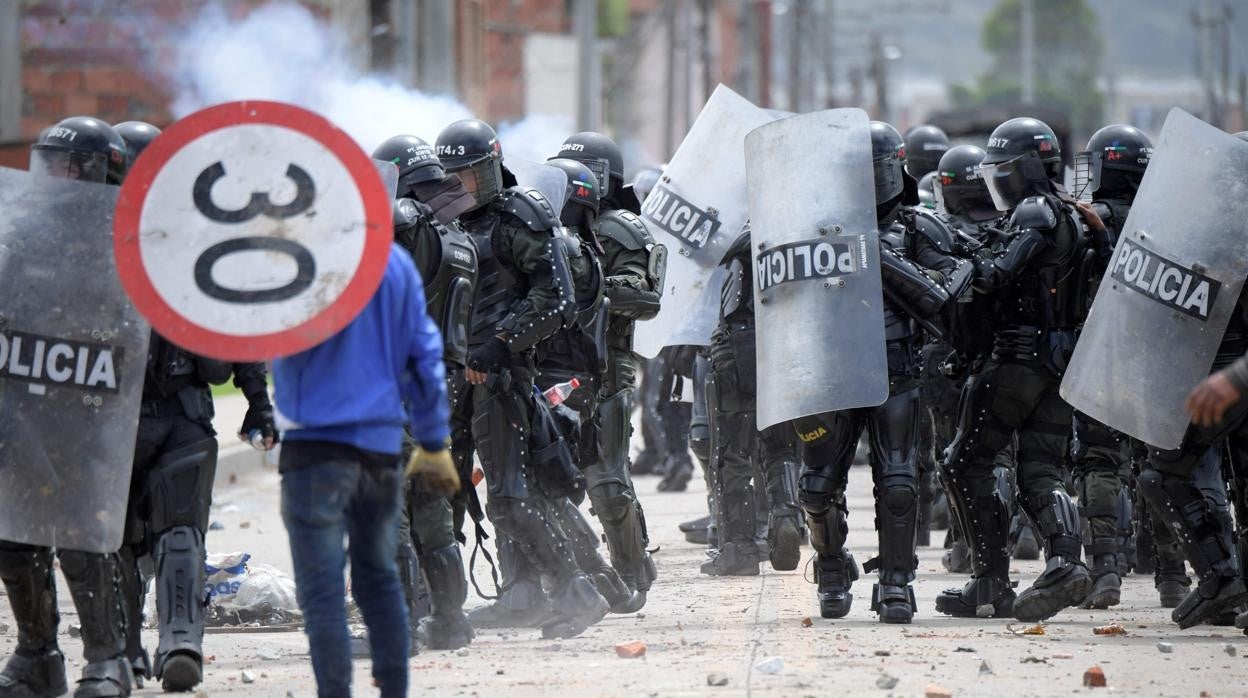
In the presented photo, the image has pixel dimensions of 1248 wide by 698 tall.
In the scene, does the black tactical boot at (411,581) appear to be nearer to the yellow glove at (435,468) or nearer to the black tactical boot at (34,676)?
the black tactical boot at (34,676)

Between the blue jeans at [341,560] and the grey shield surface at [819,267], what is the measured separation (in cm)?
268

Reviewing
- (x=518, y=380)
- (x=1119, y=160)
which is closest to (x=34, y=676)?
(x=518, y=380)

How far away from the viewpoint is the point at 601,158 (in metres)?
9.41

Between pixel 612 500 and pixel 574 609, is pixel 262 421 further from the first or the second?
pixel 612 500

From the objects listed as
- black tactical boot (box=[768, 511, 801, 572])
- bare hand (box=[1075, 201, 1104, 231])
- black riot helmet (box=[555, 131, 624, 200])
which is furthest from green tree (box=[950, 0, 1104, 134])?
bare hand (box=[1075, 201, 1104, 231])

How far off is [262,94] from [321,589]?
1967 centimetres

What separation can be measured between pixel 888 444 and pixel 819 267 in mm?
730

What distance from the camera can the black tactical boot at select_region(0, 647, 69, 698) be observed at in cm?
655

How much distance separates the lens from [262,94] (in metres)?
24.4

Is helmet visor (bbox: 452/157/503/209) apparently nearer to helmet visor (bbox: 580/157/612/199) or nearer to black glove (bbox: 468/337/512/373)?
black glove (bbox: 468/337/512/373)

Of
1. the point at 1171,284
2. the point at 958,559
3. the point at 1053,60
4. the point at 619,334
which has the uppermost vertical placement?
the point at 1053,60

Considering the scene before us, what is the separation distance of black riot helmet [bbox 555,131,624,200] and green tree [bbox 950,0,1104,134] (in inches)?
4584

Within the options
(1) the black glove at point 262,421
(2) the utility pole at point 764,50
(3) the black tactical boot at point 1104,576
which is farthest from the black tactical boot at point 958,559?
(2) the utility pole at point 764,50

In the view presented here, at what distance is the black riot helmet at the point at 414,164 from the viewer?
7.64 meters
